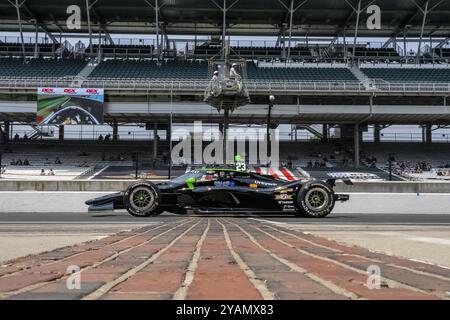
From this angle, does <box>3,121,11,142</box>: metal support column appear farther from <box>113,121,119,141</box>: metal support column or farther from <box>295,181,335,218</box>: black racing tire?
<box>295,181,335,218</box>: black racing tire

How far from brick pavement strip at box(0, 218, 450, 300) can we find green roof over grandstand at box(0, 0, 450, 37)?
115ft

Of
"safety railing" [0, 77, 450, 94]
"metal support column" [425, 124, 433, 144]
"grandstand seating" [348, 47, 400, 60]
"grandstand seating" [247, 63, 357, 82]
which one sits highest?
"grandstand seating" [348, 47, 400, 60]

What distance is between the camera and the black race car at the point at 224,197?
37.2ft

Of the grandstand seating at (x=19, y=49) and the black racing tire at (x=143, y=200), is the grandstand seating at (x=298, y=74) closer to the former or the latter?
the grandstand seating at (x=19, y=49)

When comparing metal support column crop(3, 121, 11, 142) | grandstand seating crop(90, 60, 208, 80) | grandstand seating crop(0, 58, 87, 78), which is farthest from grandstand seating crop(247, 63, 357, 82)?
metal support column crop(3, 121, 11, 142)

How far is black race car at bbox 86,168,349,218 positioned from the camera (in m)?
11.3

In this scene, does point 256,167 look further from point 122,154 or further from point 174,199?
point 174,199

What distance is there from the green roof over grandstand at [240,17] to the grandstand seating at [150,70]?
3.40 m

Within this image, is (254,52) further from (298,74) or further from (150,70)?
(150,70)

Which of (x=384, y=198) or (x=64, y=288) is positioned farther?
(x=384, y=198)

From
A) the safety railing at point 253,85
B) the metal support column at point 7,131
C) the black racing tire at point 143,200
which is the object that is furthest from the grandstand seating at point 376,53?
the black racing tire at point 143,200
